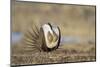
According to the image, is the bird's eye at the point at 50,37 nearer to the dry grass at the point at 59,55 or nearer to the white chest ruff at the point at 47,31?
the white chest ruff at the point at 47,31

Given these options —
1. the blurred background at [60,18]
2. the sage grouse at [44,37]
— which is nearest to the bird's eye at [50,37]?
the sage grouse at [44,37]

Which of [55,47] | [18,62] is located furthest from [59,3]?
[18,62]

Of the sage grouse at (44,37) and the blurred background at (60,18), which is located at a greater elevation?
the blurred background at (60,18)

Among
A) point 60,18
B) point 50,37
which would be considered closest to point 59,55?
point 50,37

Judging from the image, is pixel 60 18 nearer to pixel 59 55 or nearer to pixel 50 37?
pixel 50 37

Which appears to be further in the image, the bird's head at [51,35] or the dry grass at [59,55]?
the bird's head at [51,35]

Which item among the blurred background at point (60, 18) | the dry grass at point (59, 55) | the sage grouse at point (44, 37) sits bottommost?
the dry grass at point (59, 55)

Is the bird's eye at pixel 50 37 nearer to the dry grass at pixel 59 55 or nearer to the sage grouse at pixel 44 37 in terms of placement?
the sage grouse at pixel 44 37

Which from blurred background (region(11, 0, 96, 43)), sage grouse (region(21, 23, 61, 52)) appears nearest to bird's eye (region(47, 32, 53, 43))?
sage grouse (region(21, 23, 61, 52))

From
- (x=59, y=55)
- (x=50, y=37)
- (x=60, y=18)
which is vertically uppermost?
(x=60, y=18)
